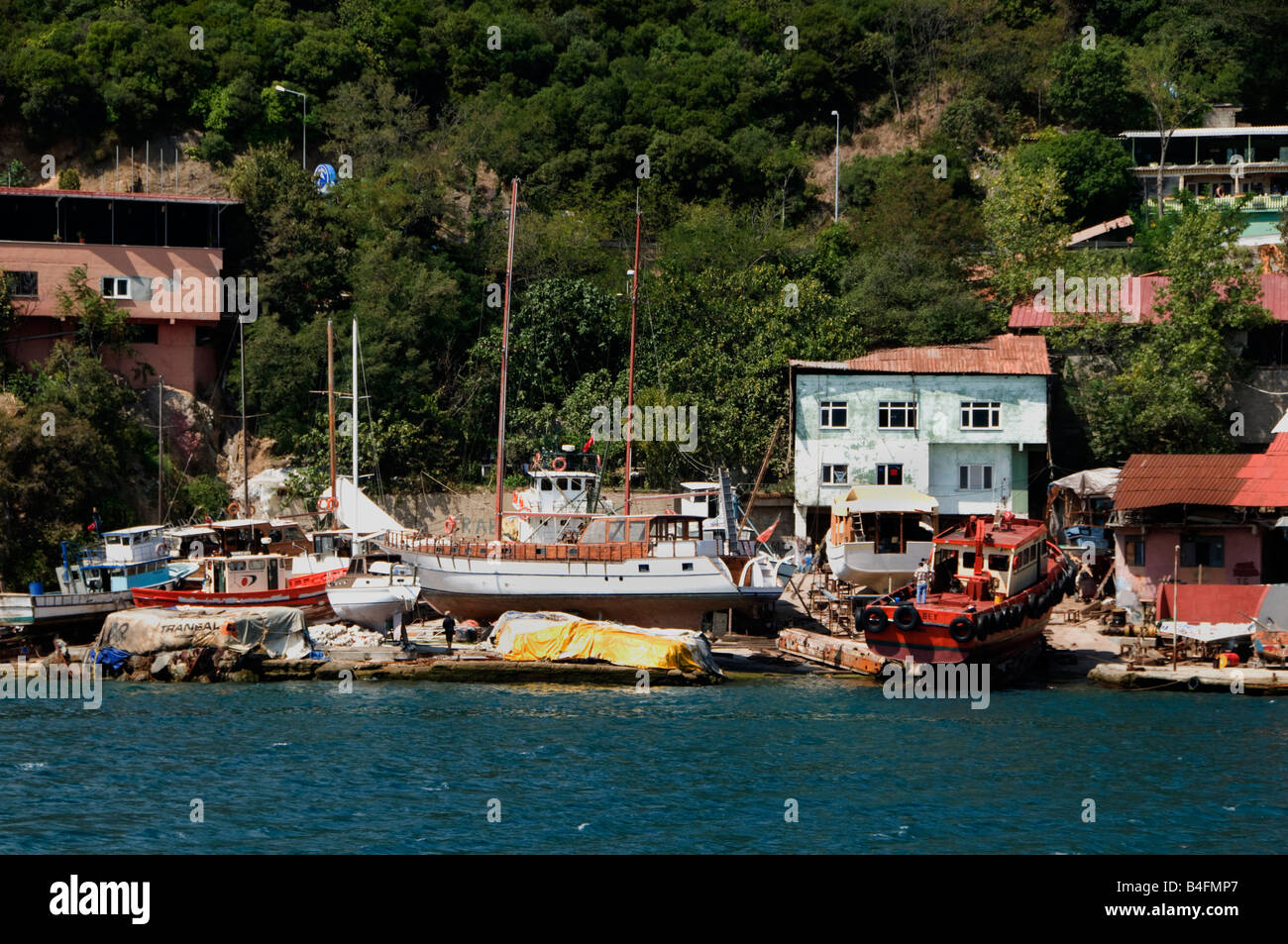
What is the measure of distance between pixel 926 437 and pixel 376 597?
19376mm

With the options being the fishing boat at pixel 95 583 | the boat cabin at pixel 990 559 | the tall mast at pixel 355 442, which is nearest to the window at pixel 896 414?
the boat cabin at pixel 990 559

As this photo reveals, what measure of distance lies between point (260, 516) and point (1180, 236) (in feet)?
109

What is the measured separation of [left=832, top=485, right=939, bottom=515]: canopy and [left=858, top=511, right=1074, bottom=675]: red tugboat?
341 cm

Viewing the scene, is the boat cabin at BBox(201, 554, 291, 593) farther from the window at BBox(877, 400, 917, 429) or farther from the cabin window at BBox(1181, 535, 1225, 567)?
the cabin window at BBox(1181, 535, 1225, 567)

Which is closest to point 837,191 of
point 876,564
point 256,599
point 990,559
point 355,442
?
point 876,564

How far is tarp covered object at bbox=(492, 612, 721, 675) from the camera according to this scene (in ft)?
117

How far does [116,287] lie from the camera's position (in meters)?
51.3

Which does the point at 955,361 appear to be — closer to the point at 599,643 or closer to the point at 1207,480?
the point at 1207,480

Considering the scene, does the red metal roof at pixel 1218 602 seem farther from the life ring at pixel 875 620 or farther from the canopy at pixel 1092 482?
the canopy at pixel 1092 482

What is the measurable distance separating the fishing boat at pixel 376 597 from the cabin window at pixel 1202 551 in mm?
21503

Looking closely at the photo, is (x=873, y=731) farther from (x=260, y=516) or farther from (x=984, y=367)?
A: (x=260, y=516)

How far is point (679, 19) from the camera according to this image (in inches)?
3063

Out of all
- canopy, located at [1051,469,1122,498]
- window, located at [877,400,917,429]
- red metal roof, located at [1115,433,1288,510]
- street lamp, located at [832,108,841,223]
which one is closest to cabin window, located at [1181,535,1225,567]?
red metal roof, located at [1115,433,1288,510]
